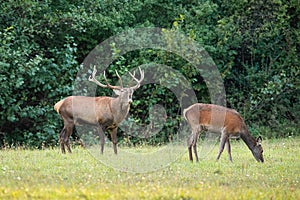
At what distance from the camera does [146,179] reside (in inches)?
373

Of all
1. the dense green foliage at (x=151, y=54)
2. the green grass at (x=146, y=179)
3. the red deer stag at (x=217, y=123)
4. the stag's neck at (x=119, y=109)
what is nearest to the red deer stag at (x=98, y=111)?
the stag's neck at (x=119, y=109)

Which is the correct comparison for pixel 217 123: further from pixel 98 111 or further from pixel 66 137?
pixel 66 137

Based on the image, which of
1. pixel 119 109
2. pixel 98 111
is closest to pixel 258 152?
pixel 119 109

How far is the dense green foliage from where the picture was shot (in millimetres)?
16953

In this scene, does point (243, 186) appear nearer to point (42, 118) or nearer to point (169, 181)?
point (169, 181)

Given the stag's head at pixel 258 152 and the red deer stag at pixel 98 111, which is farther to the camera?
the red deer stag at pixel 98 111

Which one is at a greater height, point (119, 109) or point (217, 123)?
point (119, 109)

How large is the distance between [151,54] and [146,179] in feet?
31.4

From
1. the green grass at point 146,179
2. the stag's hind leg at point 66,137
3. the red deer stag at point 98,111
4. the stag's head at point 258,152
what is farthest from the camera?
the red deer stag at point 98,111

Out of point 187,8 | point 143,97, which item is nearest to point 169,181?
point 143,97

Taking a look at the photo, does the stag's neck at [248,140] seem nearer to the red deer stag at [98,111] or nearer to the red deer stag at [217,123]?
the red deer stag at [217,123]

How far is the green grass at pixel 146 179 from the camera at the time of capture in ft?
26.2

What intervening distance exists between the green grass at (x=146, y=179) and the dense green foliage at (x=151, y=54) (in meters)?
4.05

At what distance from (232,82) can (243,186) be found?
1156 centimetres
